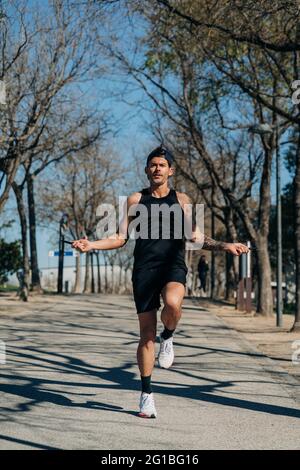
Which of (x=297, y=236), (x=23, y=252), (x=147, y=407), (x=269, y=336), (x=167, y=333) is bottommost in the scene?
(x=269, y=336)

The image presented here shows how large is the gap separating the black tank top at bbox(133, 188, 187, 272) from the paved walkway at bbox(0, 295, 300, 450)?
4.15 feet

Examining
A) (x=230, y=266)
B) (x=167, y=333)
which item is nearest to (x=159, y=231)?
(x=167, y=333)

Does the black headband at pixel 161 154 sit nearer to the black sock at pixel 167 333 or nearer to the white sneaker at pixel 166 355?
the black sock at pixel 167 333

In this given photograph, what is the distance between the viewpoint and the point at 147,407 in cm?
695

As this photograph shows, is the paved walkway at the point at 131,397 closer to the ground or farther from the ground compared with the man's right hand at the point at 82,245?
closer to the ground

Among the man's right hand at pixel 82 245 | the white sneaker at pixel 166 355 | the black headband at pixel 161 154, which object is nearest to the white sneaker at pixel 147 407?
the white sneaker at pixel 166 355

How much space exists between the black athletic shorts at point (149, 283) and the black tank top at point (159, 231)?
4cm

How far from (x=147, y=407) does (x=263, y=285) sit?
16.5 meters

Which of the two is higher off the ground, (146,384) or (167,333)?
(167,333)

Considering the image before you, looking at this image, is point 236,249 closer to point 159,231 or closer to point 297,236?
point 159,231

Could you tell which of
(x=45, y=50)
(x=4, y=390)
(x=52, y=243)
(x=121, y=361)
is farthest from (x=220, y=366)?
(x=52, y=243)

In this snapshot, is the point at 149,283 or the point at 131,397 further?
the point at 131,397

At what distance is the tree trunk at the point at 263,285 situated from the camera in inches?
907

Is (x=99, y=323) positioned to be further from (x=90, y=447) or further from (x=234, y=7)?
(x=90, y=447)
